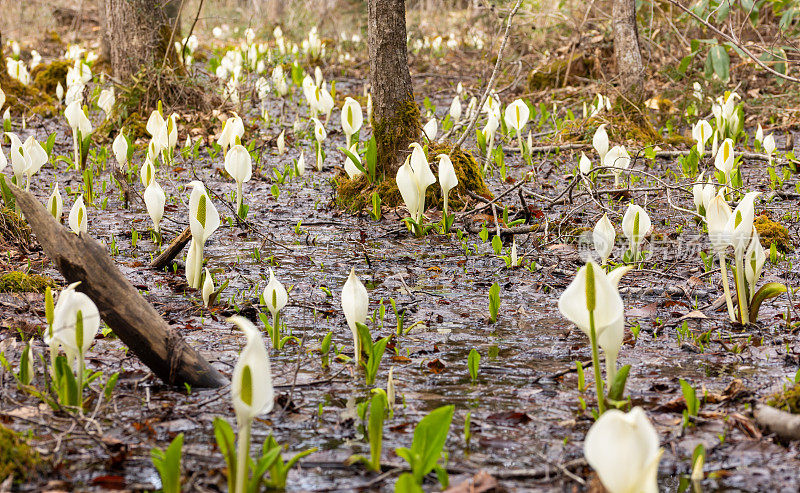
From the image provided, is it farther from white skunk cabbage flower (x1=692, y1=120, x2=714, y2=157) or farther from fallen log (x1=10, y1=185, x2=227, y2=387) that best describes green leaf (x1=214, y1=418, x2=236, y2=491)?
white skunk cabbage flower (x1=692, y1=120, x2=714, y2=157)

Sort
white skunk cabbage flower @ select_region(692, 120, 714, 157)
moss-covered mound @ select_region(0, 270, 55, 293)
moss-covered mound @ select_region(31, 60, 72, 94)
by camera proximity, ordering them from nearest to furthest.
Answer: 1. moss-covered mound @ select_region(0, 270, 55, 293)
2. white skunk cabbage flower @ select_region(692, 120, 714, 157)
3. moss-covered mound @ select_region(31, 60, 72, 94)

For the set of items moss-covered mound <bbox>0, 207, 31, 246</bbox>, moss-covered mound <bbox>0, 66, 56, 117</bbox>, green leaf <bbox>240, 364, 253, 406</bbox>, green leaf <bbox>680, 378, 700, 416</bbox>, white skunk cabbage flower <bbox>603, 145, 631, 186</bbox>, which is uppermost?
moss-covered mound <bbox>0, 66, 56, 117</bbox>

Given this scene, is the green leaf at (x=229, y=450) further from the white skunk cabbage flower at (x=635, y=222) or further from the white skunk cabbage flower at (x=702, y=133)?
the white skunk cabbage flower at (x=702, y=133)

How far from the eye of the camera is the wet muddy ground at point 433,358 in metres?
2.11

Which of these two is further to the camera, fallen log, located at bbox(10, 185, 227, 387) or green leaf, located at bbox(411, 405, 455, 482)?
fallen log, located at bbox(10, 185, 227, 387)

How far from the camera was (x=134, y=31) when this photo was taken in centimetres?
782

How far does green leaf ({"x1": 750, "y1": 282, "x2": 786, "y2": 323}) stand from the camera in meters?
2.95

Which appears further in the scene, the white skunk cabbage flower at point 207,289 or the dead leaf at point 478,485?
the white skunk cabbage flower at point 207,289

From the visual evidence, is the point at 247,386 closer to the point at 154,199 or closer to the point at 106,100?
the point at 154,199

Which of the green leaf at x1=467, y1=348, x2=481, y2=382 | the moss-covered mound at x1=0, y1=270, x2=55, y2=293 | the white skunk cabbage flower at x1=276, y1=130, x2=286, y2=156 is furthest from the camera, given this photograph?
the white skunk cabbage flower at x1=276, y1=130, x2=286, y2=156

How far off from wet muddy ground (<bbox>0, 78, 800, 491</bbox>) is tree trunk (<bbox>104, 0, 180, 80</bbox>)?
3010 millimetres

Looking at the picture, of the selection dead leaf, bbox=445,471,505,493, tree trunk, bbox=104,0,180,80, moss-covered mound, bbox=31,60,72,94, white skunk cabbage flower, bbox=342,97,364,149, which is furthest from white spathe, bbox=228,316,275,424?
moss-covered mound, bbox=31,60,72,94

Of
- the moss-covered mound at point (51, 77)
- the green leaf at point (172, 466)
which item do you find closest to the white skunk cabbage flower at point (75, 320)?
the green leaf at point (172, 466)

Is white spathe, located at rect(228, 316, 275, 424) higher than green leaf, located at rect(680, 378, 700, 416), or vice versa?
white spathe, located at rect(228, 316, 275, 424)
